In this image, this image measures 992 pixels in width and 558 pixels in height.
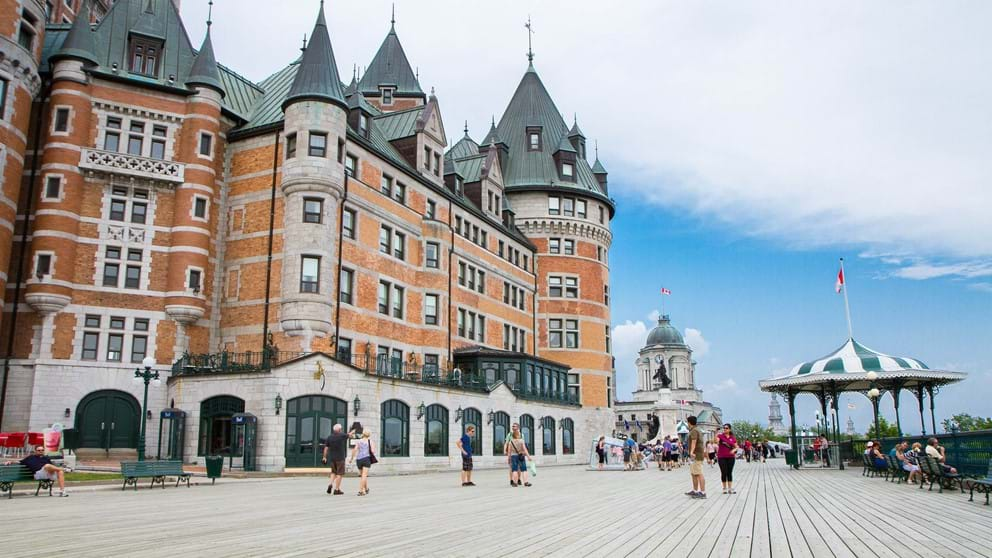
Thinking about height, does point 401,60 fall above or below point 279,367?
above

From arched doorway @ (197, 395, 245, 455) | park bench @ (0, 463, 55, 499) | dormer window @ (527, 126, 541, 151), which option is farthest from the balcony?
dormer window @ (527, 126, 541, 151)

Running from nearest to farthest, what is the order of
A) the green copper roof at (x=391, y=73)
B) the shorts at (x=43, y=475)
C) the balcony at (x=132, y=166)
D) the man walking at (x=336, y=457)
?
the shorts at (x=43, y=475) < the man walking at (x=336, y=457) < the balcony at (x=132, y=166) < the green copper roof at (x=391, y=73)

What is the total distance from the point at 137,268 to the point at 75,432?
7.59 m

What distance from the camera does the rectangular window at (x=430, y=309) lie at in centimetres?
4322

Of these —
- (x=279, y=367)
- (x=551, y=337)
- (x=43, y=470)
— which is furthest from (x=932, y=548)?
(x=551, y=337)

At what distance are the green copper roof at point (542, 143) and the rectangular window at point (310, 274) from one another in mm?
25460

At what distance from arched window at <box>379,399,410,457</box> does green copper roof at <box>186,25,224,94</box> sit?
1759 cm

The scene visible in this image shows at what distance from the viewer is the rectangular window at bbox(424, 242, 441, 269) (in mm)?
43656

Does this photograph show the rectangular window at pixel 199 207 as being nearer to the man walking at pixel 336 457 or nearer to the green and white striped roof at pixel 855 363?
the man walking at pixel 336 457

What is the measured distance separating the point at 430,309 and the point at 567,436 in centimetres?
1495

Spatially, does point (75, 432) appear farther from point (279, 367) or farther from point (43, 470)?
point (43, 470)

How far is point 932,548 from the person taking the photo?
9344 mm

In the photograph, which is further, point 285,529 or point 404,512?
point 404,512

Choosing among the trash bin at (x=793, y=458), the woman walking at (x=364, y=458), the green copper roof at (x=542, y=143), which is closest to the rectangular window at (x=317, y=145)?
the woman walking at (x=364, y=458)
